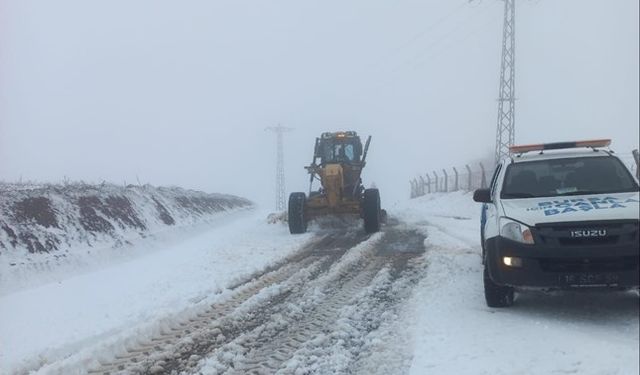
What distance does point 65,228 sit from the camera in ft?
38.2

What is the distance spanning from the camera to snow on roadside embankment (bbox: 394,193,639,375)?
3732 millimetres

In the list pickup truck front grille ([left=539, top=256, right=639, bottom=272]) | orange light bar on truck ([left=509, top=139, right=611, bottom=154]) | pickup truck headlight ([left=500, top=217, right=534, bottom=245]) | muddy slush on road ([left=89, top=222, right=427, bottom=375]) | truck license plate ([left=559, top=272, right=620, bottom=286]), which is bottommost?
muddy slush on road ([left=89, top=222, right=427, bottom=375])

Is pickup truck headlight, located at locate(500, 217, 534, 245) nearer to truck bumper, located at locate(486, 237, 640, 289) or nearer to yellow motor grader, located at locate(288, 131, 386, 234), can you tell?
truck bumper, located at locate(486, 237, 640, 289)

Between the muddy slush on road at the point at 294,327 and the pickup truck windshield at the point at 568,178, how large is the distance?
6.43 feet

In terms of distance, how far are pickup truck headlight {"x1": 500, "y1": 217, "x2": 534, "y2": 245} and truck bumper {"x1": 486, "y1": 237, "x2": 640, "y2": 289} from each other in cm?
5

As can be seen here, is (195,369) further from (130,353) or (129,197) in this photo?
(129,197)

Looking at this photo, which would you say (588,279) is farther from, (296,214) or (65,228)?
(296,214)

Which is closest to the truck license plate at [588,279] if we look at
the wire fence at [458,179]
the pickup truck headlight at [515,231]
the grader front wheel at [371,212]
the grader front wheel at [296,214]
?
the pickup truck headlight at [515,231]

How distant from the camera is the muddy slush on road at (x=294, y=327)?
499 centimetres

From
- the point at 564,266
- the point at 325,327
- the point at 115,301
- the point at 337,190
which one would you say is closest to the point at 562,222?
the point at 564,266

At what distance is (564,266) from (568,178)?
1597mm

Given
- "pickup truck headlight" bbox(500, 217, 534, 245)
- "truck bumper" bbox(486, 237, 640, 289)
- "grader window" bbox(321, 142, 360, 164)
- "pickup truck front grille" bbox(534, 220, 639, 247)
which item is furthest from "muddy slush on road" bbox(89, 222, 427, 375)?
"grader window" bbox(321, 142, 360, 164)

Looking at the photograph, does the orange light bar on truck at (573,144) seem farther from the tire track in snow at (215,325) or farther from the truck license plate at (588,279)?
the tire track in snow at (215,325)

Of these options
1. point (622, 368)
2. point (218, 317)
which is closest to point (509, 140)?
point (218, 317)
